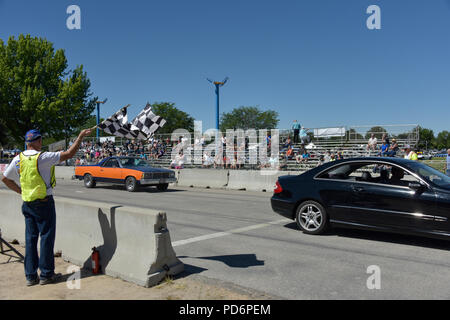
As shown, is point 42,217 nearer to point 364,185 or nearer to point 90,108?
point 364,185

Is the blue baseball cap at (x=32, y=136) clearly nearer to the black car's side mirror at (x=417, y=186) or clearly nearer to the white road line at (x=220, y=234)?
the white road line at (x=220, y=234)

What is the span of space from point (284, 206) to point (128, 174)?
385 inches

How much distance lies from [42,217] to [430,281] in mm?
4757

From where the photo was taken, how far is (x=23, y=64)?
35375 mm

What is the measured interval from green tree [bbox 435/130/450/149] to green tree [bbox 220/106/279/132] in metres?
69.4

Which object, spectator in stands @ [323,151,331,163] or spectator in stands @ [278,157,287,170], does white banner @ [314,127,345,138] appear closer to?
spectator in stands @ [323,151,331,163]

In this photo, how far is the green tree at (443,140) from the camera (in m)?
120

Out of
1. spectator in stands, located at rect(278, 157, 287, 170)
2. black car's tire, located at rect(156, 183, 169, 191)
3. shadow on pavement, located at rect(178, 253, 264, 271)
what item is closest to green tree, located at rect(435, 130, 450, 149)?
spectator in stands, located at rect(278, 157, 287, 170)

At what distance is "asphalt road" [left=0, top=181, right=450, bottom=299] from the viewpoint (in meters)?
4.21

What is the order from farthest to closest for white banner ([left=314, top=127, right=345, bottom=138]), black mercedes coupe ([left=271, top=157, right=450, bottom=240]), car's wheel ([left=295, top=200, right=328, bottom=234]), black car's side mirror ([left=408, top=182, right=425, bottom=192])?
white banner ([left=314, top=127, right=345, bottom=138]) → car's wheel ([left=295, top=200, right=328, bottom=234]) → black car's side mirror ([left=408, top=182, right=425, bottom=192]) → black mercedes coupe ([left=271, top=157, right=450, bottom=240])

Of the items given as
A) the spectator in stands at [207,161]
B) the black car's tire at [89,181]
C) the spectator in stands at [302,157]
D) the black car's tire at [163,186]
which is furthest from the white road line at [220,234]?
the spectator in stands at [207,161]

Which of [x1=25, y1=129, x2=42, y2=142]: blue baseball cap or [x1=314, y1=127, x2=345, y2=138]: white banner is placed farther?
[x1=314, y1=127, x2=345, y2=138]: white banner

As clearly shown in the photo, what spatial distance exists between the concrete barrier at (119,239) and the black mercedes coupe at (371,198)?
3.25 metres
